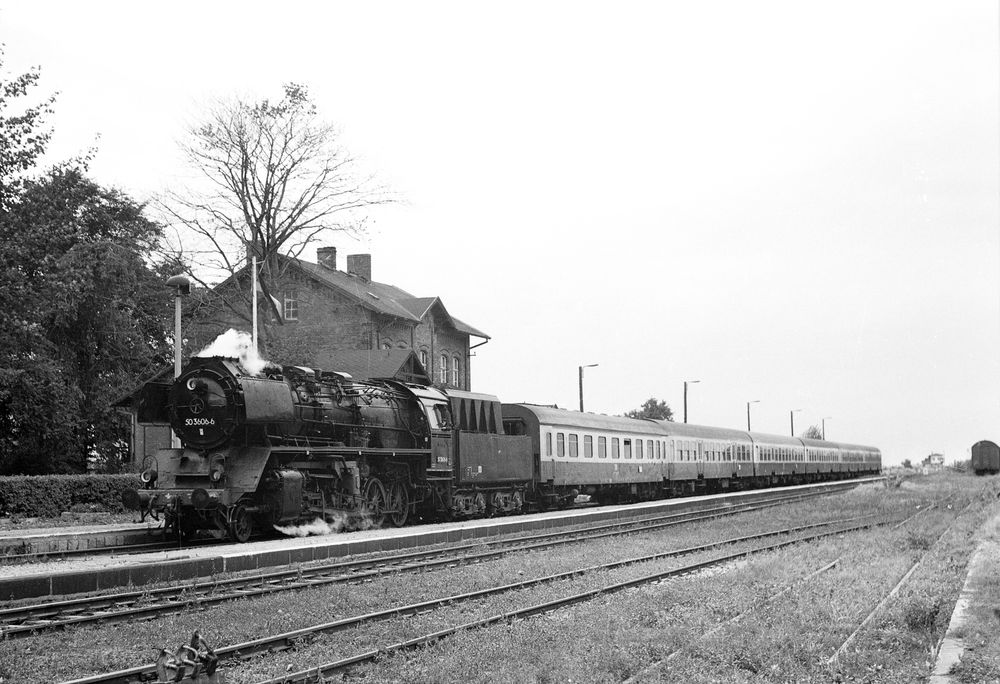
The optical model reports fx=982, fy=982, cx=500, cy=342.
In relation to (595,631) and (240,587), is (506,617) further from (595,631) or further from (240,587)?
(240,587)

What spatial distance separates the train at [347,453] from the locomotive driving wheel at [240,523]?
2cm

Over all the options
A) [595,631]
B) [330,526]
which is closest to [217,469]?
[330,526]

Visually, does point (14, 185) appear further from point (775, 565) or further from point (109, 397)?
point (775, 565)

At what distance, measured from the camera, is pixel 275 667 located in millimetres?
7230

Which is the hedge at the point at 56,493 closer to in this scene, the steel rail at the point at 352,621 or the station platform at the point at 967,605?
the steel rail at the point at 352,621

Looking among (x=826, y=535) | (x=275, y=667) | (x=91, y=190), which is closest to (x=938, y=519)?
(x=826, y=535)

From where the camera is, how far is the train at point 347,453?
1659cm

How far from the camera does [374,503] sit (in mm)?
19766

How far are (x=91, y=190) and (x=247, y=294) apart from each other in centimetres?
671

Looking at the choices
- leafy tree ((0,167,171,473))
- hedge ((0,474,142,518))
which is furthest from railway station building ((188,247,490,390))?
hedge ((0,474,142,518))

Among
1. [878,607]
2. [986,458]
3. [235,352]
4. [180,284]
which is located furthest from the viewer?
[986,458]

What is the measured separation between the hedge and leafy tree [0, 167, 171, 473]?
3.31 meters

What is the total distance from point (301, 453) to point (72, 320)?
17145 millimetres

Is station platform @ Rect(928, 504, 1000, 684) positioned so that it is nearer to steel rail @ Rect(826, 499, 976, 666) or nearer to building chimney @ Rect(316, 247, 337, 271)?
steel rail @ Rect(826, 499, 976, 666)
